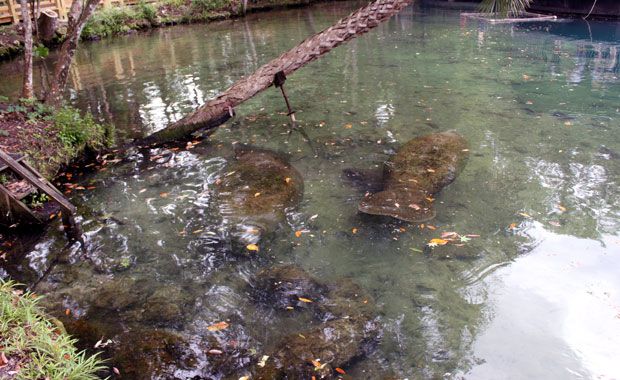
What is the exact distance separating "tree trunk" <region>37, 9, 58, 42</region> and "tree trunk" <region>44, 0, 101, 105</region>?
11316 mm

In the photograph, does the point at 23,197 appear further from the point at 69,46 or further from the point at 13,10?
the point at 13,10

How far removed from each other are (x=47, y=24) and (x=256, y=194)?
17.3 metres

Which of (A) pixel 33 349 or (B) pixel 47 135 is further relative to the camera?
(B) pixel 47 135

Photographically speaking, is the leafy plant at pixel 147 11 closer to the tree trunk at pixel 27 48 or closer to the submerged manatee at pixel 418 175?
the tree trunk at pixel 27 48

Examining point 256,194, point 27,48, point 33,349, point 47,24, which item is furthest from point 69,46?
point 47,24

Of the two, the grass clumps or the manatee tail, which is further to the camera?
the manatee tail

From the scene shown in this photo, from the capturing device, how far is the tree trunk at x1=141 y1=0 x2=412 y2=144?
299 inches

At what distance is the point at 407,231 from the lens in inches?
207

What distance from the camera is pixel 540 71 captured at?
40.8 feet

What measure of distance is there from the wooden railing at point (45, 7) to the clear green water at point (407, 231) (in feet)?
39.6

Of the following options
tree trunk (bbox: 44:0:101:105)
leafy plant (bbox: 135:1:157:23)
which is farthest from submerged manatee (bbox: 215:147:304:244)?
leafy plant (bbox: 135:1:157:23)

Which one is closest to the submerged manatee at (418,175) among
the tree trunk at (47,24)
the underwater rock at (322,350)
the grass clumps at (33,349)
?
the underwater rock at (322,350)

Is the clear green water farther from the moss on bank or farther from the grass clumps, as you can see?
the grass clumps

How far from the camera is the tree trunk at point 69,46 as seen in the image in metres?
7.72
